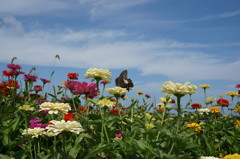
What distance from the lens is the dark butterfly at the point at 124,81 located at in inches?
186

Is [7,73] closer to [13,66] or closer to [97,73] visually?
[13,66]

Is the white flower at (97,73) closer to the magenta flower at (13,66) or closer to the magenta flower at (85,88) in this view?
the magenta flower at (85,88)

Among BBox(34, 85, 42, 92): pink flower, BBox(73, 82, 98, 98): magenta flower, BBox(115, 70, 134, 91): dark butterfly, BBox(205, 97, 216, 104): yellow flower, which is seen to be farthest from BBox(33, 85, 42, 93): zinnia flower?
BBox(205, 97, 216, 104): yellow flower

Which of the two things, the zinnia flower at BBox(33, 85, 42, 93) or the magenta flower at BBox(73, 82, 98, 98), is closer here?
the magenta flower at BBox(73, 82, 98, 98)

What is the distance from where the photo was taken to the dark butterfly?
4.73 meters

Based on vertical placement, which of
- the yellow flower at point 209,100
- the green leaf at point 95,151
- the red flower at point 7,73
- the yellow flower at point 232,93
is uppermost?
the red flower at point 7,73

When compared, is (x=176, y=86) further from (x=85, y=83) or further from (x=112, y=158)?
(x=85, y=83)

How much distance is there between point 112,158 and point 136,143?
36cm

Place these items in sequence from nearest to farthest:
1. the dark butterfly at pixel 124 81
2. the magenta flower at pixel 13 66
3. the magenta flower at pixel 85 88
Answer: the magenta flower at pixel 85 88 < the dark butterfly at pixel 124 81 < the magenta flower at pixel 13 66

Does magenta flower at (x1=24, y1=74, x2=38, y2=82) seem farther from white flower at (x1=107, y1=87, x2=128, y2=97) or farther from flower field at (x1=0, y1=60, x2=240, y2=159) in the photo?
white flower at (x1=107, y1=87, x2=128, y2=97)

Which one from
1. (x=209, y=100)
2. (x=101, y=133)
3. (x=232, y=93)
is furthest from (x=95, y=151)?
(x=232, y=93)

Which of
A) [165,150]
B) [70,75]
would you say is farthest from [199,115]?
[165,150]

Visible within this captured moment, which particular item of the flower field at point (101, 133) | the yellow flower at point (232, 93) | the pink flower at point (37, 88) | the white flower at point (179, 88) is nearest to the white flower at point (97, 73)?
the flower field at point (101, 133)

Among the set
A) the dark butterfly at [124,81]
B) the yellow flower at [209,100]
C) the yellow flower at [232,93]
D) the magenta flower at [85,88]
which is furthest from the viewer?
the yellow flower at [232,93]
